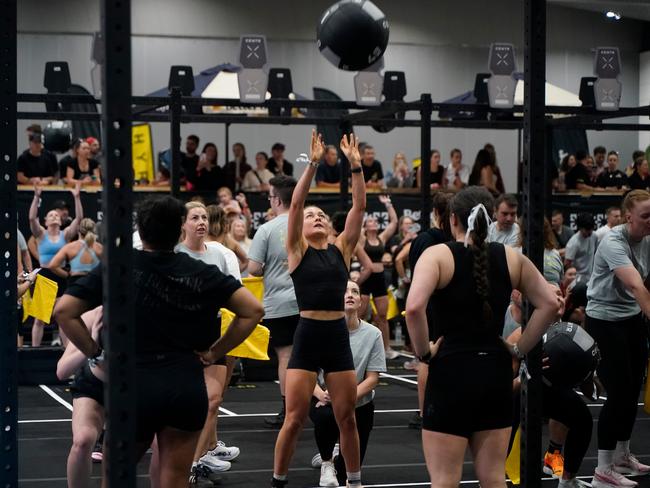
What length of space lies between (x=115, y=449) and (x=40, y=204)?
1030cm

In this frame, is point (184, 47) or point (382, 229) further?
point (184, 47)

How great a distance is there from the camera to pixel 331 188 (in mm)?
14484

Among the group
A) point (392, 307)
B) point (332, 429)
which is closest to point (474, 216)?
point (332, 429)

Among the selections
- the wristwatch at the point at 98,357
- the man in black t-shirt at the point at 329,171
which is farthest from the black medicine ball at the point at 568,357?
the man in black t-shirt at the point at 329,171

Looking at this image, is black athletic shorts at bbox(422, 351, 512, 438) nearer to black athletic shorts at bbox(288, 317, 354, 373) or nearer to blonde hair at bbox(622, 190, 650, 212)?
black athletic shorts at bbox(288, 317, 354, 373)

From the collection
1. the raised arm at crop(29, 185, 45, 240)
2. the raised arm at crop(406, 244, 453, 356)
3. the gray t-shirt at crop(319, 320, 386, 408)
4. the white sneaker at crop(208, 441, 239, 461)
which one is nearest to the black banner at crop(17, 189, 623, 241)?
the raised arm at crop(29, 185, 45, 240)

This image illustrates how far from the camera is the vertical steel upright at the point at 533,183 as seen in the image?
14.6 ft

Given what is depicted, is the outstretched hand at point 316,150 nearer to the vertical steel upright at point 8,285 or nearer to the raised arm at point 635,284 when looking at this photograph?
the vertical steel upright at point 8,285

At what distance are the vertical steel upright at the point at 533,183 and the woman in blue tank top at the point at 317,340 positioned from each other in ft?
5.52

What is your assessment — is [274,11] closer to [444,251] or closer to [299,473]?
[299,473]

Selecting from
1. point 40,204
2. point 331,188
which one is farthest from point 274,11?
point 40,204

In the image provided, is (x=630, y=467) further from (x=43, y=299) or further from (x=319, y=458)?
(x=43, y=299)

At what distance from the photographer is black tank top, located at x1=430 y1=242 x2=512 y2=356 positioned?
4359 mm

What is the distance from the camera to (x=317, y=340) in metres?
6.13
